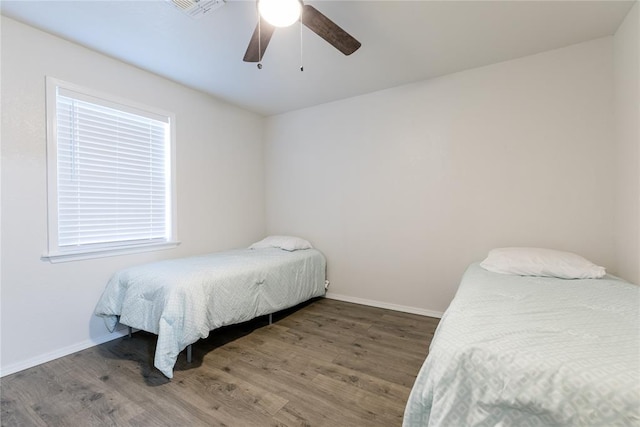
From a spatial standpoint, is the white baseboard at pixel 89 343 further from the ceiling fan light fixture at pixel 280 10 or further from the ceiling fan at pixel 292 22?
the ceiling fan light fixture at pixel 280 10

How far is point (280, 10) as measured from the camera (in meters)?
1.49

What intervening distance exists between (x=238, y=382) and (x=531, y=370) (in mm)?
1672

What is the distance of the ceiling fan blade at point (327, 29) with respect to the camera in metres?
1.59

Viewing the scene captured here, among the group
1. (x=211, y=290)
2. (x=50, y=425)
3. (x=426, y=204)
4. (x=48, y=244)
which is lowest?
(x=50, y=425)

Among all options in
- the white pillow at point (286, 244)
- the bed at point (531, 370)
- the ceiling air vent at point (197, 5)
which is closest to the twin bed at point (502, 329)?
the bed at point (531, 370)

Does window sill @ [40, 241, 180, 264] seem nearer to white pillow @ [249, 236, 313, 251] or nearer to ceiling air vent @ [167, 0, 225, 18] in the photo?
white pillow @ [249, 236, 313, 251]

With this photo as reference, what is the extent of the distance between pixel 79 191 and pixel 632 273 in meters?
4.25

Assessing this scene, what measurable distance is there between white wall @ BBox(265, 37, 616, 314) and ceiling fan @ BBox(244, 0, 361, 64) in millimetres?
1496

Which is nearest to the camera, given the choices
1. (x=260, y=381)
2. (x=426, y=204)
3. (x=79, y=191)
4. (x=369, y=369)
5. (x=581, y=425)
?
(x=581, y=425)

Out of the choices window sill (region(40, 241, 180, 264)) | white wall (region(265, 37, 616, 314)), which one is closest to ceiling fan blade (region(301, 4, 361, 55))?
white wall (region(265, 37, 616, 314))

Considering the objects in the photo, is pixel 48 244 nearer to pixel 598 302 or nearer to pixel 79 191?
pixel 79 191

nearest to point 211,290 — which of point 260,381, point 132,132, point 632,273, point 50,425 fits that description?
point 260,381

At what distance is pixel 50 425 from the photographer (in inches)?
57.9

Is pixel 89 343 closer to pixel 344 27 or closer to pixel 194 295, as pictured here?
pixel 194 295
